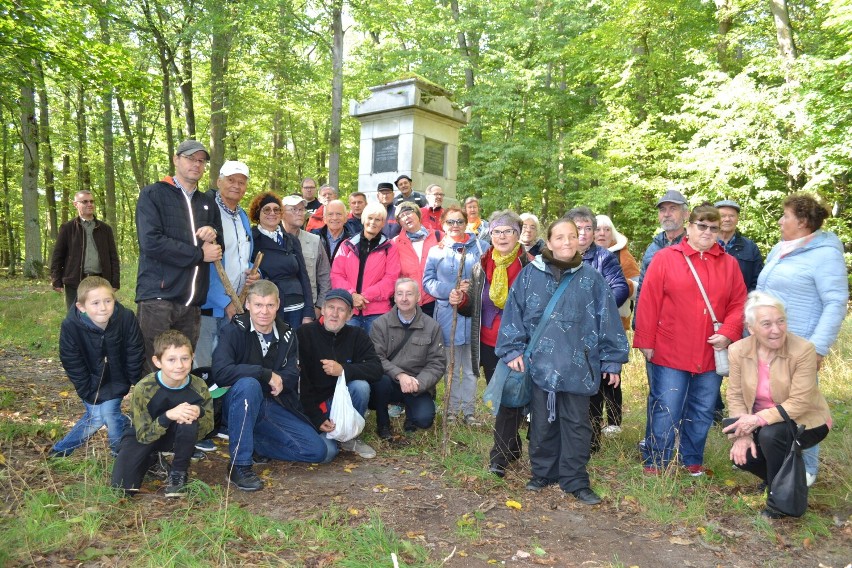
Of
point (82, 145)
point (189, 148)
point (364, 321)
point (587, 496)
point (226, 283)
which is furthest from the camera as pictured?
point (82, 145)

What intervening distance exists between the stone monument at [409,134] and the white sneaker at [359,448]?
6527mm

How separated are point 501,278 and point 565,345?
1177 mm

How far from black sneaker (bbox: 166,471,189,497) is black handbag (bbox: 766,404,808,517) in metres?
3.57

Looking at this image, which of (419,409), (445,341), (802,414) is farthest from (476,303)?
(802,414)

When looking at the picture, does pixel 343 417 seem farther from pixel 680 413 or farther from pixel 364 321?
pixel 680 413

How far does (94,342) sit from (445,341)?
278 centimetres

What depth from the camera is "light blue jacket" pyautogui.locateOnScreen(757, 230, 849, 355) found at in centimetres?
384

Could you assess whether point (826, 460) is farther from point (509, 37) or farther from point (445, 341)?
point (509, 37)

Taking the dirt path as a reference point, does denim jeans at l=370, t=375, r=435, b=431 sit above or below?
above

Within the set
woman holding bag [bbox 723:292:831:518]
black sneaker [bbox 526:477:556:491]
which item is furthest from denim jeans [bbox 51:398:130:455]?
woman holding bag [bbox 723:292:831:518]

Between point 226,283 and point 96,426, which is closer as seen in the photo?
point 96,426

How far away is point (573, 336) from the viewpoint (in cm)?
387

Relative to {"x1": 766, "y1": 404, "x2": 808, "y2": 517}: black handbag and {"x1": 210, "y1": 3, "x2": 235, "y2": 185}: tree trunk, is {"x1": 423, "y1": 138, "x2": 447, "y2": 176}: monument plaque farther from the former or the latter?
{"x1": 766, "y1": 404, "x2": 808, "y2": 517}: black handbag

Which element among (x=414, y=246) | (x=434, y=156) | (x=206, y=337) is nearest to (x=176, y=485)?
(x=206, y=337)
